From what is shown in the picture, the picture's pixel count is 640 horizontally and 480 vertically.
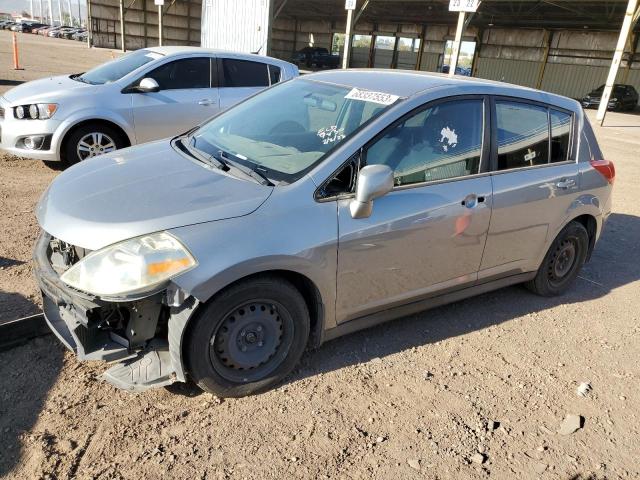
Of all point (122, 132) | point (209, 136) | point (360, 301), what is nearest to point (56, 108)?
point (122, 132)

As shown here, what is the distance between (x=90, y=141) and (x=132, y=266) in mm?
4644

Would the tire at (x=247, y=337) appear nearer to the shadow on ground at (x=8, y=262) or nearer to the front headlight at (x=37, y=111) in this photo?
the shadow on ground at (x=8, y=262)

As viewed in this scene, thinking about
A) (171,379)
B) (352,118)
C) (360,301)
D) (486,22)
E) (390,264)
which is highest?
(486,22)

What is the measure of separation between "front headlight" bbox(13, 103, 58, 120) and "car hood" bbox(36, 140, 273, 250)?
347 centimetres

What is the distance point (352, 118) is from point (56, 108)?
4524 millimetres

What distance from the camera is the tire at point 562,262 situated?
426cm

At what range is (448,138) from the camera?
132 inches

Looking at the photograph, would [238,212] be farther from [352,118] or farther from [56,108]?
[56,108]

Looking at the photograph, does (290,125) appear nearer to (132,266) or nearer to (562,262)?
(132,266)

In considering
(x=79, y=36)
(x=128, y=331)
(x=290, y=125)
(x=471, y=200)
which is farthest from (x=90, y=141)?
(x=79, y=36)

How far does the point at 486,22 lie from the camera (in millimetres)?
34906

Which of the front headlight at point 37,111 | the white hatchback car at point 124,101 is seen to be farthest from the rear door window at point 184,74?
the front headlight at point 37,111

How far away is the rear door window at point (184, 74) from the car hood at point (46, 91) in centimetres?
81

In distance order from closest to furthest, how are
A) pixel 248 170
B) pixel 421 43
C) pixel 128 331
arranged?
pixel 128 331 → pixel 248 170 → pixel 421 43
